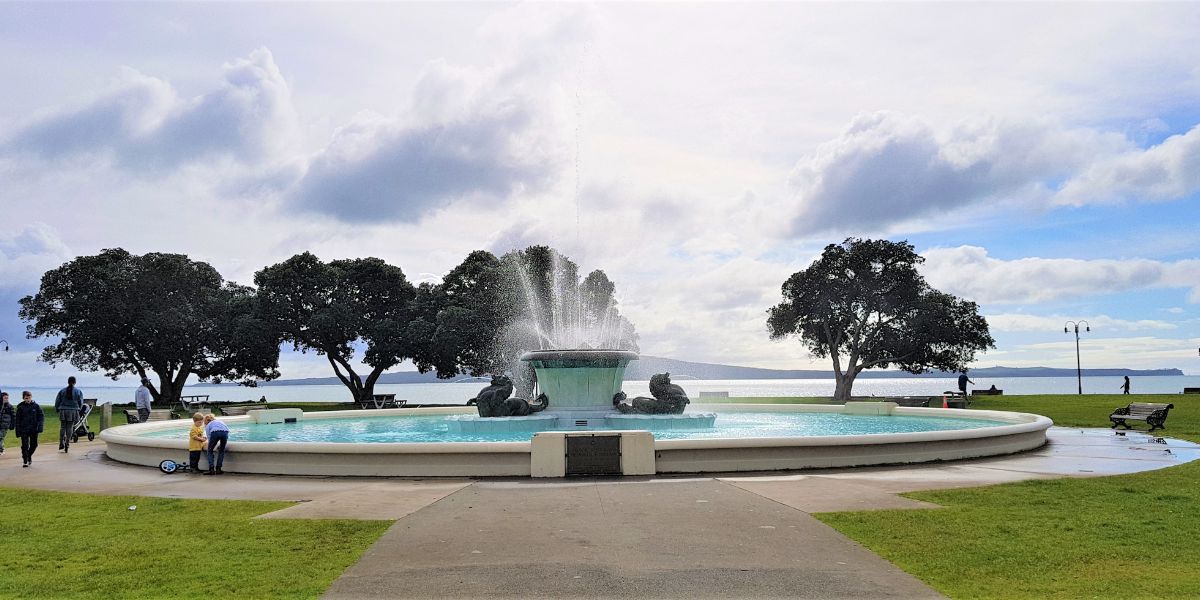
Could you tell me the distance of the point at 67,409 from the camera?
66.2ft

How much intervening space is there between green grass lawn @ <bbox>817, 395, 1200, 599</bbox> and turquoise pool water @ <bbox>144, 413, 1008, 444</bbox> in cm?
770

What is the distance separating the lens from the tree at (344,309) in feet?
176

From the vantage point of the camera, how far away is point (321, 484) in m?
13.6

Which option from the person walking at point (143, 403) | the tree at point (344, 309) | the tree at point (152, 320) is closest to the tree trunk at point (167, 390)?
the tree at point (152, 320)

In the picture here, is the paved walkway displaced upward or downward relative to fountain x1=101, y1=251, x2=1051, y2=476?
downward

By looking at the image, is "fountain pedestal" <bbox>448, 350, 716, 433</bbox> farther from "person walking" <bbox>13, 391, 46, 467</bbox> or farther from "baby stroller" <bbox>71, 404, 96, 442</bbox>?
"baby stroller" <bbox>71, 404, 96, 442</bbox>

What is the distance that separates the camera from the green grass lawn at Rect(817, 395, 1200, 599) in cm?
705

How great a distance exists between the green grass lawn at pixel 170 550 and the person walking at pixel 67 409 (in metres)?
9.50

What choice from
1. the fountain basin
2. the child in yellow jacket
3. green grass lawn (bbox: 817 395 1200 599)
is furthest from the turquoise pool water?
green grass lawn (bbox: 817 395 1200 599)

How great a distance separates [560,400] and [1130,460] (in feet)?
44.7

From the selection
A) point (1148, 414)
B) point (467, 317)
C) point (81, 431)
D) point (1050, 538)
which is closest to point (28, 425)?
point (81, 431)

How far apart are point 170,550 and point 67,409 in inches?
567

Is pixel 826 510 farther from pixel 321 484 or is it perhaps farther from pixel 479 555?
pixel 321 484

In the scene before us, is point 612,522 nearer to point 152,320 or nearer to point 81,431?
point 81,431
